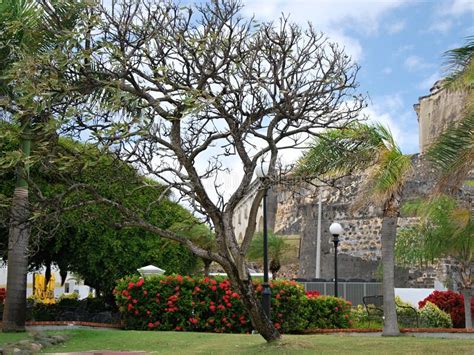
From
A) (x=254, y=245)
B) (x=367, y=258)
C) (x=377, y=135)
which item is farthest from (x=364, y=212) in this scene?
(x=377, y=135)

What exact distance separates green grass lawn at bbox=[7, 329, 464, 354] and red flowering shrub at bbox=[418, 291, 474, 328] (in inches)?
334

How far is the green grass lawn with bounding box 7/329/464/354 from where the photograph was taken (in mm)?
10672

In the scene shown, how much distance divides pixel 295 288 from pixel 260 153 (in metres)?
→ 6.57

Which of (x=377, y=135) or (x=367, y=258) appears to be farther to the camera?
(x=367, y=258)

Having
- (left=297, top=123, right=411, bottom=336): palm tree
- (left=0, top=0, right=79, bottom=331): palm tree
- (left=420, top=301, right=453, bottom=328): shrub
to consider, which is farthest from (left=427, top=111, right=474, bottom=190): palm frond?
(left=420, top=301, right=453, bottom=328): shrub

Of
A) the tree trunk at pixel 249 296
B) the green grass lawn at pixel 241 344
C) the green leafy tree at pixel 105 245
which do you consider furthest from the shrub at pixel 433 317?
the tree trunk at pixel 249 296

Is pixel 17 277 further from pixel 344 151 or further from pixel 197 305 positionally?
pixel 344 151

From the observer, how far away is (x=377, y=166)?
1421 cm

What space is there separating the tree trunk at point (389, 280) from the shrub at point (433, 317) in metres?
4.74

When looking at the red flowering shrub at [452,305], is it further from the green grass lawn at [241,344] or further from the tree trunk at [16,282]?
the tree trunk at [16,282]

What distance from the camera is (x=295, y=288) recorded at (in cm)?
1741

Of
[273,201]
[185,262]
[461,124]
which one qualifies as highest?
[273,201]

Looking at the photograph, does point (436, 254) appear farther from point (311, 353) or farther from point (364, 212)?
point (364, 212)

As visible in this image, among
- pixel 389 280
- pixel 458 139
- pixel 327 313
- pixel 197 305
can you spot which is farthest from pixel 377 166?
pixel 197 305
